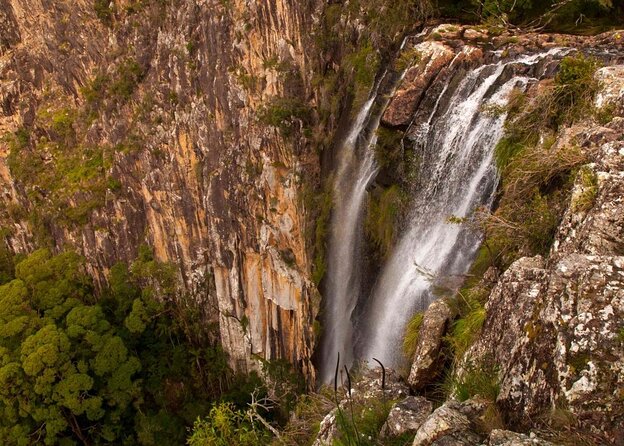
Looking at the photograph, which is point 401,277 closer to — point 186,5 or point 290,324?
point 290,324

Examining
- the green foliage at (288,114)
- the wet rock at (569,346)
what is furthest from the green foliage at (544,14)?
the wet rock at (569,346)

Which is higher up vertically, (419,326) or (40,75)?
(40,75)

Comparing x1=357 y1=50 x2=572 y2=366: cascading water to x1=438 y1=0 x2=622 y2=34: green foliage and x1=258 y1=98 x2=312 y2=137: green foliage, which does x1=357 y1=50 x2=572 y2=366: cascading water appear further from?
x1=258 y1=98 x2=312 y2=137: green foliage

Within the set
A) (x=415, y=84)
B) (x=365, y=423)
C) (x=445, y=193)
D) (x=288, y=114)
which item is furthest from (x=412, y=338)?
(x=288, y=114)

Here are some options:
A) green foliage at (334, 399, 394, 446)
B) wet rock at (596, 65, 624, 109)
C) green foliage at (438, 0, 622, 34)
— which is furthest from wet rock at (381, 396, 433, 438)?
green foliage at (438, 0, 622, 34)

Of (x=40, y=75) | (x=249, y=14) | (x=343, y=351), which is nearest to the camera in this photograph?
(x=343, y=351)

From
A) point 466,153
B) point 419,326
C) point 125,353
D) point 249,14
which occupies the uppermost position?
point 249,14

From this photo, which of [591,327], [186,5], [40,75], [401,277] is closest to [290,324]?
[401,277]
